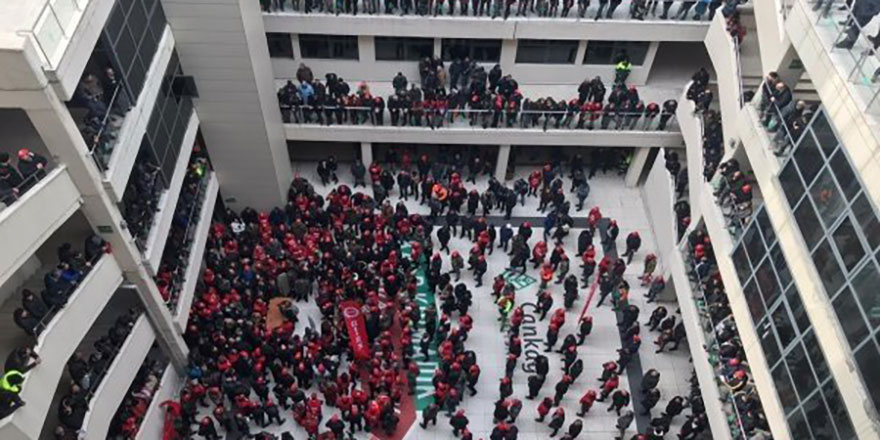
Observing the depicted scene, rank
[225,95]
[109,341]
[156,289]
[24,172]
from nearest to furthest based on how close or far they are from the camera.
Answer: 1. [24,172]
2. [109,341]
3. [156,289]
4. [225,95]

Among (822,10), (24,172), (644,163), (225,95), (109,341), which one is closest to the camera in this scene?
(24,172)

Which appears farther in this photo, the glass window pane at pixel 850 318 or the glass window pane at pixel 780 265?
the glass window pane at pixel 780 265

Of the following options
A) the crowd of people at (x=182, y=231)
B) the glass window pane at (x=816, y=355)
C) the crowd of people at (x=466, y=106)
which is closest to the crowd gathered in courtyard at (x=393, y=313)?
the crowd of people at (x=182, y=231)

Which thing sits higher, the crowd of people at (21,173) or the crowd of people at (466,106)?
the crowd of people at (466,106)

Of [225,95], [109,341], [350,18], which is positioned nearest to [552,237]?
[350,18]

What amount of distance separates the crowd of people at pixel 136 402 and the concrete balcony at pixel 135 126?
216 inches

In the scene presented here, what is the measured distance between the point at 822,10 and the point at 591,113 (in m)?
9.22

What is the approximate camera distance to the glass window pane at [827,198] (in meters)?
11.9

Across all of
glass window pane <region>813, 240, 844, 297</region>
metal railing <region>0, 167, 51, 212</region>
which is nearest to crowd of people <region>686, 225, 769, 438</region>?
glass window pane <region>813, 240, 844, 297</region>

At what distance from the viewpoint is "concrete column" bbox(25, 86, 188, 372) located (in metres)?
12.1

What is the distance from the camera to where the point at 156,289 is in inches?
647

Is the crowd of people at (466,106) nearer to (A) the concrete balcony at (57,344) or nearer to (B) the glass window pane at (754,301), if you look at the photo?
(B) the glass window pane at (754,301)

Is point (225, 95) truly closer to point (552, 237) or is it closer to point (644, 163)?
point (552, 237)

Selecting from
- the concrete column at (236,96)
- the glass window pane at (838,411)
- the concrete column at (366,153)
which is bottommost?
the glass window pane at (838,411)
